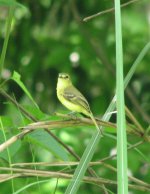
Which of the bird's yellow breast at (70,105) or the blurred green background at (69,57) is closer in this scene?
the bird's yellow breast at (70,105)

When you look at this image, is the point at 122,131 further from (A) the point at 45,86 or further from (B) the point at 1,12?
(B) the point at 1,12

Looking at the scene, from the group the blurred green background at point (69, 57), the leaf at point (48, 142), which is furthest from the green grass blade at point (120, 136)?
the blurred green background at point (69, 57)

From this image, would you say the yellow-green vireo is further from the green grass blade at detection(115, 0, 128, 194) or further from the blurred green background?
the blurred green background

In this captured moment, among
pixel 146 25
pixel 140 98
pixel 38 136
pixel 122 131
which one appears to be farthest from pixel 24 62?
pixel 122 131

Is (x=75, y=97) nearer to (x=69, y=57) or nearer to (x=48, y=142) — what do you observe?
(x=48, y=142)

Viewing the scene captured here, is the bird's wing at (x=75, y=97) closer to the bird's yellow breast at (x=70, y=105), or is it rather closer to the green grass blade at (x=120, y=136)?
the bird's yellow breast at (x=70, y=105)

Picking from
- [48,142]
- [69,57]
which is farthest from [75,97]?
[69,57]

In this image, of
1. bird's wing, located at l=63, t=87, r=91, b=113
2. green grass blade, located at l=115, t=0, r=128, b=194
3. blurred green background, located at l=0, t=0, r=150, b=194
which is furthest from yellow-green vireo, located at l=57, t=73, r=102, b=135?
blurred green background, located at l=0, t=0, r=150, b=194

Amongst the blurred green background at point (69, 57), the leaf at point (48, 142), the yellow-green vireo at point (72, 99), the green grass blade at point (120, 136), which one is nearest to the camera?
the green grass blade at point (120, 136)
